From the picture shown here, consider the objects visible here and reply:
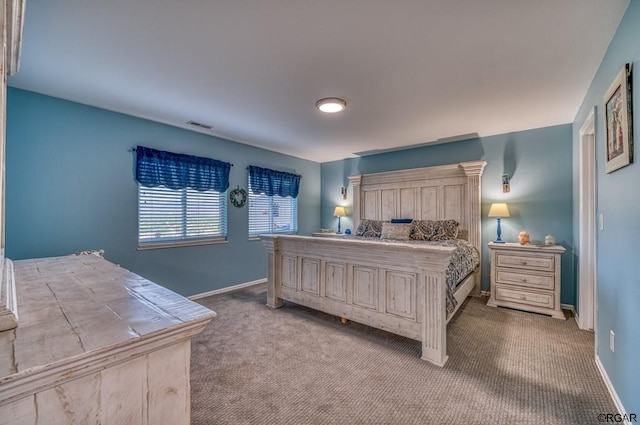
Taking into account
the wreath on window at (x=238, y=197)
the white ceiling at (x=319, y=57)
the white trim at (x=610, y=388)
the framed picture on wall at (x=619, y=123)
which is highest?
the white ceiling at (x=319, y=57)

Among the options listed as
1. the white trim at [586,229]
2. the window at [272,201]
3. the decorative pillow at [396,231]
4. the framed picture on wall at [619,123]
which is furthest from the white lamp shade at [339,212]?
the framed picture on wall at [619,123]

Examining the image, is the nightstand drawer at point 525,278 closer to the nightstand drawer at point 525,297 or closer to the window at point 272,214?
the nightstand drawer at point 525,297

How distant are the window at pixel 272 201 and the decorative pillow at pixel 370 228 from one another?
1.47 m

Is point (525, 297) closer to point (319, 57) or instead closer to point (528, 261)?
point (528, 261)

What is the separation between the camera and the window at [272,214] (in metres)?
4.97

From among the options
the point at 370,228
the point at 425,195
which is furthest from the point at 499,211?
the point at 370,228

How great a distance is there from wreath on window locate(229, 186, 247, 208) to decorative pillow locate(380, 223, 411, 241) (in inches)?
95.6

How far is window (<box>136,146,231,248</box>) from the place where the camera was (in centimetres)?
357

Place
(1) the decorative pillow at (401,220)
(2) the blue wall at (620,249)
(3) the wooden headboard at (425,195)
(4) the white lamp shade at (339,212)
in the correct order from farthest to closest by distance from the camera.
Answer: (4) the white lamp shade at (339,212) → (1) the decorative pillow at (401,220) → (3) the wooden headboard at (425,195) → (2) the blue wall at (620,249)

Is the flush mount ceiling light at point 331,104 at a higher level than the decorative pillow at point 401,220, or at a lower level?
higher

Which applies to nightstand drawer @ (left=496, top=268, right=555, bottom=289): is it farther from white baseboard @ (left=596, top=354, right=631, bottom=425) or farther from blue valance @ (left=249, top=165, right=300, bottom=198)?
blue valance @ (left=249, top=165, right=300, bottom=198)

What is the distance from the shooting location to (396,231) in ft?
14.5

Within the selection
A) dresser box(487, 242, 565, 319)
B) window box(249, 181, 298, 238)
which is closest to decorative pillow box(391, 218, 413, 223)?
dresser box(487, 242, 565, 319)

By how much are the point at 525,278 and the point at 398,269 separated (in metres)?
2.13
